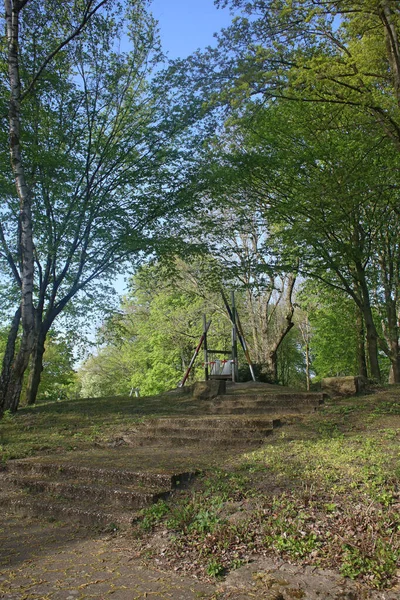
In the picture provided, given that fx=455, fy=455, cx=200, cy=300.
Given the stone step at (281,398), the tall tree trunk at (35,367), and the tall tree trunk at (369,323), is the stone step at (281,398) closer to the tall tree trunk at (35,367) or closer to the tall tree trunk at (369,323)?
the tall tree trunk at (369,323)

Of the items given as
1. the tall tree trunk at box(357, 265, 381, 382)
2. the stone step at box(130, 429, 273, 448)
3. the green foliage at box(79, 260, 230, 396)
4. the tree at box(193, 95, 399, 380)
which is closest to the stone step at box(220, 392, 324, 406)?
the stone step at box(130, 429, 273, 448)

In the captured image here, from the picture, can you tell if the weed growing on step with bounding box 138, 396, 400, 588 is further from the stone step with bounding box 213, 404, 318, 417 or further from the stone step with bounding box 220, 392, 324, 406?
the stone step with bounding box 220, 392, 324, 406

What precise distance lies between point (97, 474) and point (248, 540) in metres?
2.45

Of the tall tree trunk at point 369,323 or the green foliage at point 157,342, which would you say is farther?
the green foliage at point 157,342

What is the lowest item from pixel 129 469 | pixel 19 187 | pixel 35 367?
pixel 129 469

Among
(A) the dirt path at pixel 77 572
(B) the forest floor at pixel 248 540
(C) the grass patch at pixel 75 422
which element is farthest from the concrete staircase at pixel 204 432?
(A) the dirt path at pixel 77 572

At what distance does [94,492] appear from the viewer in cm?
498

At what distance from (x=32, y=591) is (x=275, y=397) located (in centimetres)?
720

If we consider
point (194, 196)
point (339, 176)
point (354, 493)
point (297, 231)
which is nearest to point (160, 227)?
point (194, 196)

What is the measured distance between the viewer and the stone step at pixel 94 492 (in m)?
4.65

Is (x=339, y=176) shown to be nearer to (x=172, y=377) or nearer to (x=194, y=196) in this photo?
(x=194, y=196)

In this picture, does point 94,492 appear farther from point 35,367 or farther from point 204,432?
point 35,367

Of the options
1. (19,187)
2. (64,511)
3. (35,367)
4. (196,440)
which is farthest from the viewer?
(35,367)

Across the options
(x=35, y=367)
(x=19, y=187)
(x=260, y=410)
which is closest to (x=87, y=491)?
(x=260, y=410)
